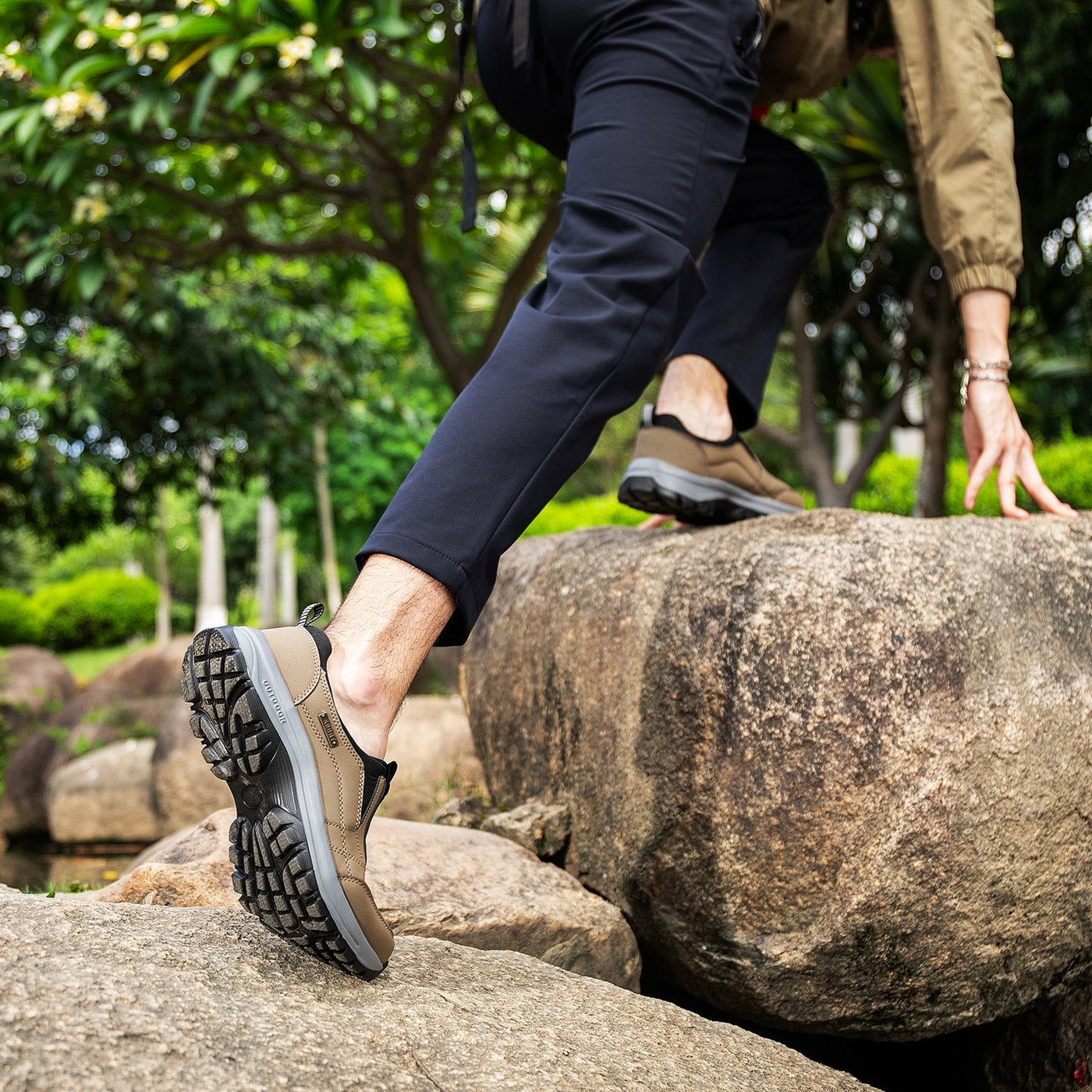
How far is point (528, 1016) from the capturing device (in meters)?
1.36

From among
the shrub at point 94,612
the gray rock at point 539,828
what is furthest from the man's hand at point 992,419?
the shrub at point 94,612

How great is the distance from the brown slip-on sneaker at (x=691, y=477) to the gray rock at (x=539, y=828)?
2.11ft

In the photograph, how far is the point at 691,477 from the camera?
2115mm

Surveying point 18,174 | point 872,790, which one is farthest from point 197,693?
point 18,174

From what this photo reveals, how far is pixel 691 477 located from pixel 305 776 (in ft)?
3.65

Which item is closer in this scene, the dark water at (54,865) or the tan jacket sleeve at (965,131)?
the tan jacket sleeve at (965,131)

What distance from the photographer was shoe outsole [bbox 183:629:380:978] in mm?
1226

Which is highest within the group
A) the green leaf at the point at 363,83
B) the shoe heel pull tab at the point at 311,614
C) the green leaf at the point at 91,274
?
the green leaf at the point at 363,83

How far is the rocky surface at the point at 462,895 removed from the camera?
6.05ft

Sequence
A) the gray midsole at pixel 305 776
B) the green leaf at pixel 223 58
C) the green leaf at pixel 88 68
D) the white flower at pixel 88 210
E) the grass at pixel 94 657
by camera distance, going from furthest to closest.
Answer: the grass at pixel 94 657 < the white flower at pixel 88 210 < the green leaf at pixel 88 68 < the green leaf at pixel 223 58 < the gray midsole at pixel 305 776

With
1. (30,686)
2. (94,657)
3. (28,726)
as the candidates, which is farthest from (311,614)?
(94,657)

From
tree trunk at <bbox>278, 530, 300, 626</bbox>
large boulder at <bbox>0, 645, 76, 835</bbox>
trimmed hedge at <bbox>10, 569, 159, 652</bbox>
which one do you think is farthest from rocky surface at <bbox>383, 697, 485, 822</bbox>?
tree trunk at <bbox>278, 530, 300, 626</bbox>

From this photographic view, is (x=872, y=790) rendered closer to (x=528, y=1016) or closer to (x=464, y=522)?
(x=528, y=1016)

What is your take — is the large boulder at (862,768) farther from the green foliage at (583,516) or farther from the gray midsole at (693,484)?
the green foliage at (583,516)
